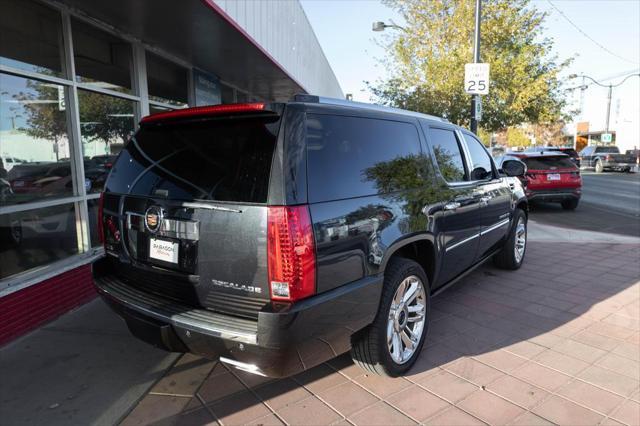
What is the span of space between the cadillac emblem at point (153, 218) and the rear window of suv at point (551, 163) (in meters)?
10.8

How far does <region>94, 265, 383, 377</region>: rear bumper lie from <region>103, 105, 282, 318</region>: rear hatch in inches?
4.4

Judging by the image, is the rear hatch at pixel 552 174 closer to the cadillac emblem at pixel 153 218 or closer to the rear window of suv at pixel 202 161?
the rear window of suv at pixel 202 161

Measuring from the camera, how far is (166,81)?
23.5 feet

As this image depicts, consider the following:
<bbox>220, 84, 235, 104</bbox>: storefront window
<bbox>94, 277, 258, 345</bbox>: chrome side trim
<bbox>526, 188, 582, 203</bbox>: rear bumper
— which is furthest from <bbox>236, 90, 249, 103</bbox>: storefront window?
<bbox>94, 277, 258, 345</bbox>: chrome side trim

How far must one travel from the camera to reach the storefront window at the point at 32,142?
4.41 m

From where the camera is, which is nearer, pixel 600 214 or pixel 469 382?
pixel 469 382

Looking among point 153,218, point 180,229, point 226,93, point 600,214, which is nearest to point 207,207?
point 180,229

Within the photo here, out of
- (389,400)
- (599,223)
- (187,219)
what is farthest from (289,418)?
(599,223)

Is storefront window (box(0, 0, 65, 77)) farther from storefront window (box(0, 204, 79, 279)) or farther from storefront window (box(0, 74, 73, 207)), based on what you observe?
storefront window (box(0, 204, 79, 279))

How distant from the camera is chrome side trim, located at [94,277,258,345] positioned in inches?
92.6

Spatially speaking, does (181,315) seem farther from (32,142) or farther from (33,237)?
(32,142)

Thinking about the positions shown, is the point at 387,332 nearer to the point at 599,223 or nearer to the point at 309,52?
the point at 599,223

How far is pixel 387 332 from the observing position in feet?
9.96

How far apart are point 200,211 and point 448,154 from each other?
101 inches
